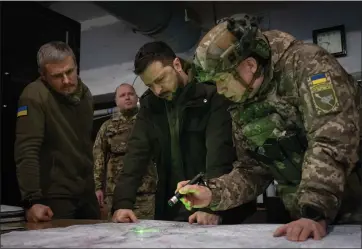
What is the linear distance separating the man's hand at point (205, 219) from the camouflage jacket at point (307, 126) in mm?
80

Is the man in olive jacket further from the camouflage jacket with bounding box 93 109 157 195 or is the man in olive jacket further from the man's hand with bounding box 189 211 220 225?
the man's hand with bounding box 189 211 220 225

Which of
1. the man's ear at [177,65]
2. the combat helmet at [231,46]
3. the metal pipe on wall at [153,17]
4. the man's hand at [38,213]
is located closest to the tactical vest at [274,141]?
the combat helmet at [231,46]

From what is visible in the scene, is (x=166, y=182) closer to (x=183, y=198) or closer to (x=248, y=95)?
(x=183, y=198)

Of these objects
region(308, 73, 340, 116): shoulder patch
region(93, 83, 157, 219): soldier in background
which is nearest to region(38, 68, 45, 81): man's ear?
region(93, 83, 157, 219): soldier in background

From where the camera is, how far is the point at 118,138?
152 centimetres

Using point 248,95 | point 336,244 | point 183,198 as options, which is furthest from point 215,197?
point 336,244

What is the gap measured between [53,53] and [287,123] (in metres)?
0.96

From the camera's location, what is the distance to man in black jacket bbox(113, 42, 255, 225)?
4.33ft

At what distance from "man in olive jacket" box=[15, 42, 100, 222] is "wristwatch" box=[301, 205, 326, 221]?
0.94 metres

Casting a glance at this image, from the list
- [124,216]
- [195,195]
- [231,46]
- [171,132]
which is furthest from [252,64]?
[124,216]

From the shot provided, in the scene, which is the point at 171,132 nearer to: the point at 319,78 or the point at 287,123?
the point at 287,123

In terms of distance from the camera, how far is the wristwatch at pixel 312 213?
764 millimetres

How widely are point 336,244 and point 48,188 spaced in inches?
42.4

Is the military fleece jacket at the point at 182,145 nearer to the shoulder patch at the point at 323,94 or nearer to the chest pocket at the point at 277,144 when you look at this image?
the chest pocket at the point at 277,144
